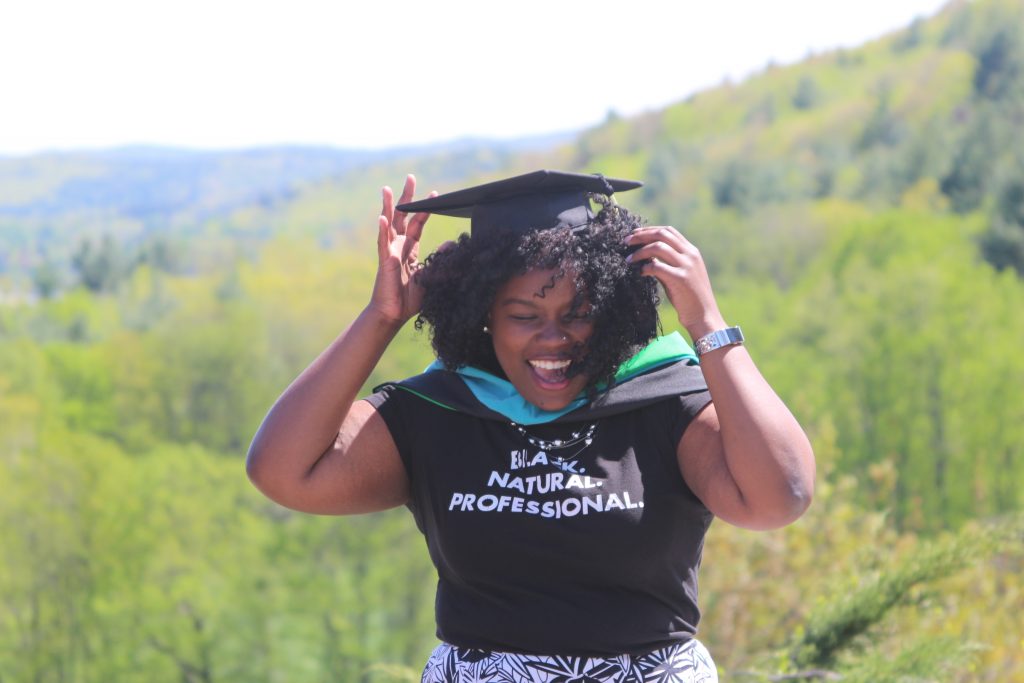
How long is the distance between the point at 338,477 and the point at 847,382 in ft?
99.0

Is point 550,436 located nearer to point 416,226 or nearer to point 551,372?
point 551,372

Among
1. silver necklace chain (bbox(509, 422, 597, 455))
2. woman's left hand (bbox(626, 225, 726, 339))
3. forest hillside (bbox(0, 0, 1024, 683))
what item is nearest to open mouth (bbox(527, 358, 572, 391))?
→ silver necklace chain (bbox(509, 422, 597, 455))

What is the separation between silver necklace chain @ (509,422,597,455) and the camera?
2.50m

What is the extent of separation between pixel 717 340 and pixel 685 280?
14 cm

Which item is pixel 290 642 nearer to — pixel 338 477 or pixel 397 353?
pixel 397 353

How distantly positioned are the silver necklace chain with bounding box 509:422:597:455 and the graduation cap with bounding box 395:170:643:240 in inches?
18.1

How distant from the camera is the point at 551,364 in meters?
2.57

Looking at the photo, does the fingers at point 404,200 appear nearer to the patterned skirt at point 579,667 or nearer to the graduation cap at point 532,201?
the graduation cap at point 532,201

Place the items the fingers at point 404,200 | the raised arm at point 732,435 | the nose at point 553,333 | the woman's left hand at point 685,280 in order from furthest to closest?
the fingers at point 404,200, the nose at point 553,333, the woman's left hand at point 685,280, the raised arm at point 732,435

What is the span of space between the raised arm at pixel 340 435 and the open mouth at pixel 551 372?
0.35 meters

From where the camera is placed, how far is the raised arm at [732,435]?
2.32 m

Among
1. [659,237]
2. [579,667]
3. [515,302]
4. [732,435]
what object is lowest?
[579,667]

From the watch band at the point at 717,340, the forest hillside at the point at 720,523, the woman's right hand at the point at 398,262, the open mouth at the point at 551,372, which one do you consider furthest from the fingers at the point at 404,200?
the watch band at the point at 717,340

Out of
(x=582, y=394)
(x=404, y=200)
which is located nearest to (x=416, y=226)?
(x=404, y=200)
